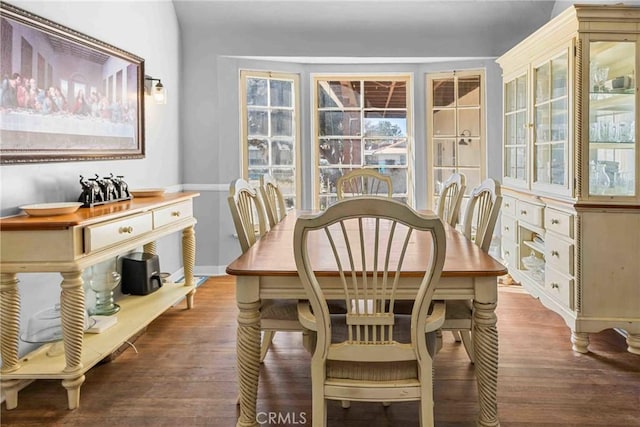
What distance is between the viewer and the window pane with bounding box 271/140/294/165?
4.97m

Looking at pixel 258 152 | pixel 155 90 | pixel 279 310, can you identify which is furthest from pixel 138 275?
pixel 258 152

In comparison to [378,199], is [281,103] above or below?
above

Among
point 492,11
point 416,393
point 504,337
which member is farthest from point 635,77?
point 416,393

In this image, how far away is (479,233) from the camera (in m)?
2.35

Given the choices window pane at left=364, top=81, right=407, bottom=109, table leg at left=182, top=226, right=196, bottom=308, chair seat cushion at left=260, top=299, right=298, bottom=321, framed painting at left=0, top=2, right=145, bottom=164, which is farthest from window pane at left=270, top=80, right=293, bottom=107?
chair seat cushion at left=260, top=299, right=298, bottom=321

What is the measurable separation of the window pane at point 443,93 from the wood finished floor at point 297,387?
2.48 metres

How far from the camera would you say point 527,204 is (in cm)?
357

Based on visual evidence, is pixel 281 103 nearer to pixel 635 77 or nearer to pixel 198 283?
pixel 198 283

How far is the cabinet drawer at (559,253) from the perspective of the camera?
113 inches

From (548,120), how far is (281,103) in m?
2.53

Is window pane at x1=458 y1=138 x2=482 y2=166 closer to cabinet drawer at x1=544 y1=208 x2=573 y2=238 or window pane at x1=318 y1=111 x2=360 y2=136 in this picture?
window pane at x1=318 y1=111 x2=360 y2=136

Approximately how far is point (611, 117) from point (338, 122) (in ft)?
8.83

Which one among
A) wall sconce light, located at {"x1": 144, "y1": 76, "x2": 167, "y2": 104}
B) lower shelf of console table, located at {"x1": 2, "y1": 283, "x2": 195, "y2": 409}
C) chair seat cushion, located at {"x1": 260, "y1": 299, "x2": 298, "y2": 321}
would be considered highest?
wall sconce light, located at {"x1": 144, "y1": 76, "x2": 167, "y2": 104}

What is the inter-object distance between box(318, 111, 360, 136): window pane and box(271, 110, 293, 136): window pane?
0.31m
